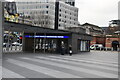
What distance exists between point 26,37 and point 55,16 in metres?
65.7

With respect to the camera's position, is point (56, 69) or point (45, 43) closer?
point (56, 69)

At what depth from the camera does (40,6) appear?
9094 cm

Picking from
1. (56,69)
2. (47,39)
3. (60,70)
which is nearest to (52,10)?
(47,39)

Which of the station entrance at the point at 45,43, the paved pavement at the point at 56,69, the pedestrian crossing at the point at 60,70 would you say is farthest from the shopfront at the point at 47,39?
the pedestrian crossing at the point at 60,70

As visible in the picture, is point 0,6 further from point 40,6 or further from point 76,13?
point 76,13

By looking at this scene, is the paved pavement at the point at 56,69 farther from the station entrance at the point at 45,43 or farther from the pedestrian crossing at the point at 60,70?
the station entrance at the point at 45,43

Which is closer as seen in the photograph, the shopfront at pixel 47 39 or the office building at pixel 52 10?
the shopfront at pixel 47 39

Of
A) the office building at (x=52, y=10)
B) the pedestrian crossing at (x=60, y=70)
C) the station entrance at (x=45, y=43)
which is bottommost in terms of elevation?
the pedestrian crossing at (x=60, y=70)

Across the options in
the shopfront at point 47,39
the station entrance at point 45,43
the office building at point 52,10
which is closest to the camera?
the shopfront at point 47,39

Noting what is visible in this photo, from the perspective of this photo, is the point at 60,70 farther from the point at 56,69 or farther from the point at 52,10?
the point at 52,10

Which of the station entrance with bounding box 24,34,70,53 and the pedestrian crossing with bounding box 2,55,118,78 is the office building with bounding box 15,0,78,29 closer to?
the station entrance with bounding box 24,34,70,53

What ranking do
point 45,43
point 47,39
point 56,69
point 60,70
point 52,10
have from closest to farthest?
point 60,70, point 56,69, point 47,39, point 45,43, point 52,10

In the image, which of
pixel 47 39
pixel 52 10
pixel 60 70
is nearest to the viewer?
pixel 60 70

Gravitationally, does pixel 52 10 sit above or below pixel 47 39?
above
